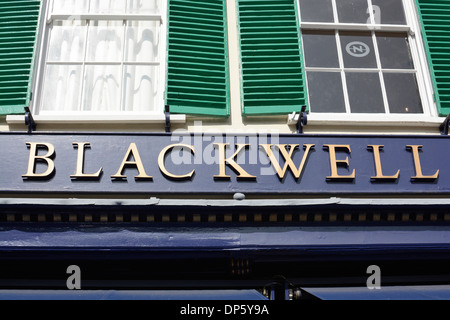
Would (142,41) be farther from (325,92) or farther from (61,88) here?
(325,92)

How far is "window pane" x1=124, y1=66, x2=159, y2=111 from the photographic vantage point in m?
5.59

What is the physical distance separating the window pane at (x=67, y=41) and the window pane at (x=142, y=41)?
508mm

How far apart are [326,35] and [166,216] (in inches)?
113

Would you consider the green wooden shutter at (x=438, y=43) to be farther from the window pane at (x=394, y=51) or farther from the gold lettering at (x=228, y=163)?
the gold lettering at (x=228, y=163)

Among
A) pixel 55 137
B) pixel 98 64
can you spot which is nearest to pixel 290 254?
pixel 55 137

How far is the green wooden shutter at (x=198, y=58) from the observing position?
5402 millimetres

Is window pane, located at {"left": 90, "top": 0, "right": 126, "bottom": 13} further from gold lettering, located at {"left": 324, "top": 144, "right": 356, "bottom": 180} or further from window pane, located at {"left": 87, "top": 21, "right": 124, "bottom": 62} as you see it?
gold lettering, located at {"left": 324, "top": 144, "right": 356, "bottom": 180}

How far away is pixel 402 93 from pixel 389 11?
1125 mm

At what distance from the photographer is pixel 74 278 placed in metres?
4.66

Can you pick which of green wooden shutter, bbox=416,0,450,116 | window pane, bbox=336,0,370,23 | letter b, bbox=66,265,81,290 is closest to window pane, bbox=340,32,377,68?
window pane, bbox=336,0,370,23

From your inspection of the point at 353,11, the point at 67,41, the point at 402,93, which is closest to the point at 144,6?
the point at 67,41

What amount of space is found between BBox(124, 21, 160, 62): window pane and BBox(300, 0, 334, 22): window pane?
5.50ft

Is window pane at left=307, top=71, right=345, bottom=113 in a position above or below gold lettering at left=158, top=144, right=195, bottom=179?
above

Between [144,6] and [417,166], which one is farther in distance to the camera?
[144,6]
